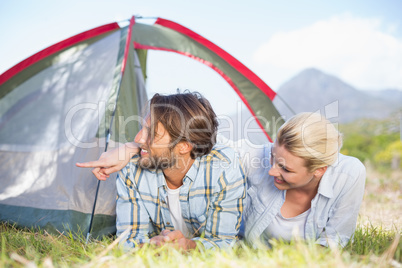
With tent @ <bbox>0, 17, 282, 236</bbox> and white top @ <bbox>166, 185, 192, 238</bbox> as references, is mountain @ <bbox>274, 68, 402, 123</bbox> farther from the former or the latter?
white top @ <bbox>166, 185, 192, 238</bbox>

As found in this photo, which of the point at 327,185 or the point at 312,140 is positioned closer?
the point at 312,140

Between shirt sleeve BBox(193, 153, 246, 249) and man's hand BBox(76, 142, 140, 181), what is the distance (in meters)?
0.51

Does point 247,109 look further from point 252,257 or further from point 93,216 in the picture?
point 252,257

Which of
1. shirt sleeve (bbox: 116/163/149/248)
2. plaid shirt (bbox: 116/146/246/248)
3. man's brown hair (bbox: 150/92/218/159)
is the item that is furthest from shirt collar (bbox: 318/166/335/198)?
A: shirt sleeve (bbox: 116/163/149/248)

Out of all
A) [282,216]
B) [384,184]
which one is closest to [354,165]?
[282,216]

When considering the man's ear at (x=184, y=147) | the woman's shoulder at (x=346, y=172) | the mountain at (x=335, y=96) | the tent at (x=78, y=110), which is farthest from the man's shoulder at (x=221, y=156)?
the mountain at (x=335, y=96)

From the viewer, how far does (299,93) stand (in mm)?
29031

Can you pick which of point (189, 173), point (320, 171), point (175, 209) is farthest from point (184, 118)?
point (320, 171)

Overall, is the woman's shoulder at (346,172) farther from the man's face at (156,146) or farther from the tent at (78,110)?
the tent at (78,110)

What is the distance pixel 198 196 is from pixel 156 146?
0.35m

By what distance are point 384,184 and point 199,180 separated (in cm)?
348

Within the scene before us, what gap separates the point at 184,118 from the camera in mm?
1754

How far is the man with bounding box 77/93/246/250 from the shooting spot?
177 centimetres

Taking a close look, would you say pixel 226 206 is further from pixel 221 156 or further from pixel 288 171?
pixel 288 171
